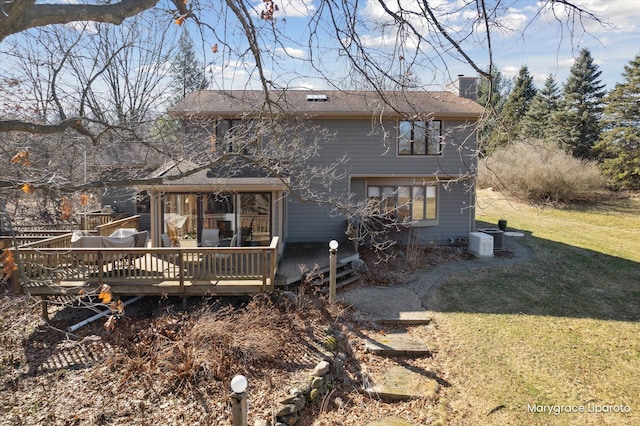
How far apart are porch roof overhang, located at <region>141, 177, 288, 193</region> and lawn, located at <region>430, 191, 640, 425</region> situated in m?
5.00

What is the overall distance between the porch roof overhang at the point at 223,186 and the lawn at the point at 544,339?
500cm

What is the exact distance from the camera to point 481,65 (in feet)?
9.50

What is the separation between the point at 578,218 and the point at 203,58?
23.6m

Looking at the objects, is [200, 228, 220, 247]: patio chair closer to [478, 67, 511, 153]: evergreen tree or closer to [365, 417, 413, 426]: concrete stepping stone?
[365, 417, 413, 426]: concrete stepping stone

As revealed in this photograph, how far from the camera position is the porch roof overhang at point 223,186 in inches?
391

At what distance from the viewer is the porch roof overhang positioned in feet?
32.6

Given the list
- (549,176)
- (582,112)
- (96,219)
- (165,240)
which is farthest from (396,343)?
(582,112)

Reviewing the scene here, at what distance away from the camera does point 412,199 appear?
14.5 m

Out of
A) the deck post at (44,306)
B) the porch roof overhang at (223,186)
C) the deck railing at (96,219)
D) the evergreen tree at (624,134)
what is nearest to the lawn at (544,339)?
the porch roof overhang at (223,186)

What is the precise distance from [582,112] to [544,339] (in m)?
26.9

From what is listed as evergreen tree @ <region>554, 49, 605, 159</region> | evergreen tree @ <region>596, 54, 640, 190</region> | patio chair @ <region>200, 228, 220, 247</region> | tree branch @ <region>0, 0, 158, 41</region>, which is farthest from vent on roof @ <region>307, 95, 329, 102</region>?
evergreen tree @ <region>596, 54, 640, 190</region>

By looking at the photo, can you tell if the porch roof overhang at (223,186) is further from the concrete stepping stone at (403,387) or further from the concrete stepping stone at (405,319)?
the concrete stepping stone at (403,387)

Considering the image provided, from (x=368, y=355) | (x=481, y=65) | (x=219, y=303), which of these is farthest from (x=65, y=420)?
(x=481, y=65)

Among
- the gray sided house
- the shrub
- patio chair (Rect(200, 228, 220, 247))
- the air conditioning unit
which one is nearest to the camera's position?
patio chair (Rect(200, 228, 220, 247))
